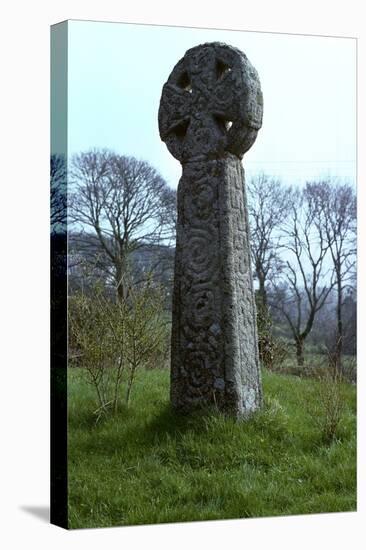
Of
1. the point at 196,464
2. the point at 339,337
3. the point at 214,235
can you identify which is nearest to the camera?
the point at 196,464

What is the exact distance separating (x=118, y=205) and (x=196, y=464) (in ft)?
12.8

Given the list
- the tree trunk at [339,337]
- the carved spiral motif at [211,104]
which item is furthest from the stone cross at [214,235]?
the tree trunk at [339,337]

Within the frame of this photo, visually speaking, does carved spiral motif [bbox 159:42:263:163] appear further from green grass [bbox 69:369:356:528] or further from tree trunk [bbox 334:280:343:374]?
tree trunk [bbox 334:280:343:374]

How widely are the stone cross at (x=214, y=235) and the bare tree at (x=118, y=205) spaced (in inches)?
69.1

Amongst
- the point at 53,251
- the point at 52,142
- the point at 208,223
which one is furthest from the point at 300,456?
the point at 52,142

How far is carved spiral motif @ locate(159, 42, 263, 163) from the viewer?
31.4ft

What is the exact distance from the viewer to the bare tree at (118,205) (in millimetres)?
11727

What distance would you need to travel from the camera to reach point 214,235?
380 inches

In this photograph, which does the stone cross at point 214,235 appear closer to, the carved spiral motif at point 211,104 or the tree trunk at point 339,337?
the carved spiral motif at point 211,104

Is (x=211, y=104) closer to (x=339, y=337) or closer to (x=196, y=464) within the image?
(x=196, y=464)

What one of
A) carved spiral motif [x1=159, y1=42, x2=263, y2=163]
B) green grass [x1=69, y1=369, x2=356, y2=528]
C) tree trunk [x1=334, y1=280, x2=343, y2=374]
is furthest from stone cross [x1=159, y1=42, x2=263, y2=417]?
tree trunk [x1=334, y1=280, x2=343, y2=374]

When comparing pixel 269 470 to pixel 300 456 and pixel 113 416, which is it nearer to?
pixel 300 456

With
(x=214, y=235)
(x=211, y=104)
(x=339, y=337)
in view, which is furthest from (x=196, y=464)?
(x=339, y=337)

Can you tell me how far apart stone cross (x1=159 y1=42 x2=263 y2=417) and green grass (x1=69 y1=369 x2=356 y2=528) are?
28cm
